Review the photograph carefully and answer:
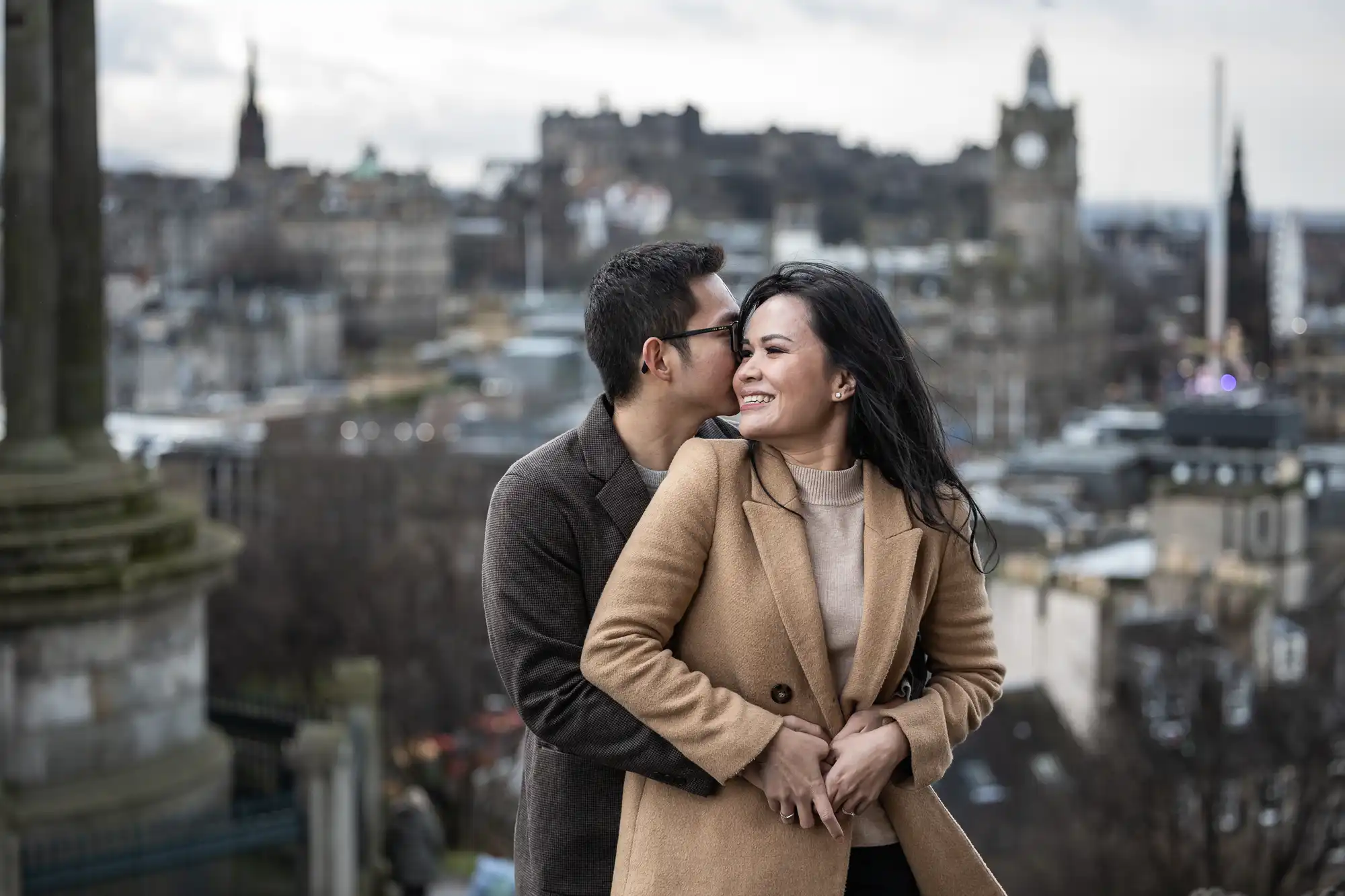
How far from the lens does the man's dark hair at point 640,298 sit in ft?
11.5

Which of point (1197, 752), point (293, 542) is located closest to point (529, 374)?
point (293, 542)

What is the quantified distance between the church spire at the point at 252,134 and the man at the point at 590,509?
81.3 metres

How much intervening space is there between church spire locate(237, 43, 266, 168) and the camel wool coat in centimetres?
8165

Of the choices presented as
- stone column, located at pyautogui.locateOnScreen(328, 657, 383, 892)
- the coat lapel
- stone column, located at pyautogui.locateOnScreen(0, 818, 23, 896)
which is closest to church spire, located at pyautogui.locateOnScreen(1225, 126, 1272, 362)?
stone column, located at pyautogui.locateOnScreen(328, 657, 383, 892)

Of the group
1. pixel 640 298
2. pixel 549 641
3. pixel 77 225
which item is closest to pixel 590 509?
pixel 549 641

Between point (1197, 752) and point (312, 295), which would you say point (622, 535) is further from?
point (312, 295)

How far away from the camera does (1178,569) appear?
37750mm

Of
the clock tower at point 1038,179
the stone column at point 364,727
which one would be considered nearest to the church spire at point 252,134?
the clock tower at point 1038,179

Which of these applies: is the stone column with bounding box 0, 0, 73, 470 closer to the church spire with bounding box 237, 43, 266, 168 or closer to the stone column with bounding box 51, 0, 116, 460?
the stone column with bounding box 51, 0, 116, 460

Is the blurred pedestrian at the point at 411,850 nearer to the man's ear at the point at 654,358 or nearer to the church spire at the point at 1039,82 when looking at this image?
the man's ear at the point at 654,358

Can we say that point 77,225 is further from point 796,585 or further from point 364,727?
point 796,585

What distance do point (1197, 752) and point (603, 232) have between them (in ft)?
277

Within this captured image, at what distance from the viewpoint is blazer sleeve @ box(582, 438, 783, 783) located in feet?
10.5

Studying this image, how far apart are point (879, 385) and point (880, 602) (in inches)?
12.7
